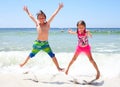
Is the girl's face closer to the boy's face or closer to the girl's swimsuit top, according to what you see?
the girl's swimsuit top

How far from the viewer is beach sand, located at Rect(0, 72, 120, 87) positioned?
5.64 meters

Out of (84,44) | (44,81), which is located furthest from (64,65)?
(44,81)

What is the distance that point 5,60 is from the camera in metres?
9.29

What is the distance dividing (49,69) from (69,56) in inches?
102

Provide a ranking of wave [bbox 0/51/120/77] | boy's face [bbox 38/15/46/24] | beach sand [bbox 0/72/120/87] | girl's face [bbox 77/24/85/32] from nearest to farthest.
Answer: beach sand [bbox 0/72/120/87]
girl's face [bbox 77/24/85/32]
boy's face [bbox 38/15/46/24]
wave [bbox 0/51/120/77]

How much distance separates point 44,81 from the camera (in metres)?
6.01

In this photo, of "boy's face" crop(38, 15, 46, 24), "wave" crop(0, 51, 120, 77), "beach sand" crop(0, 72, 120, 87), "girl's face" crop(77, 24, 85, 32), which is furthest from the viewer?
"wave" crop(0, 51, 120, 77)

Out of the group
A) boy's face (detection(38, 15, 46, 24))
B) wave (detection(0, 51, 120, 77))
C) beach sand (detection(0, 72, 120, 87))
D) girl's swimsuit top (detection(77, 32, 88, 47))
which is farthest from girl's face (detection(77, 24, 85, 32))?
wave (detection(0, 51, 120, 77))

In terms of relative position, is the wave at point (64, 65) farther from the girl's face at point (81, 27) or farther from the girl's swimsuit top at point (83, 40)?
the girl's face at point (81, 27)

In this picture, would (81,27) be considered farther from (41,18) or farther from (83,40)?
(41,18)

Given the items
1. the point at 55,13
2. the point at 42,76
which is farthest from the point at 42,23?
the point at 42,76

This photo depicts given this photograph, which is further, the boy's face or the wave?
the wave

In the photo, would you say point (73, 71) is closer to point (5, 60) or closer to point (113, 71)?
point (113, 71)

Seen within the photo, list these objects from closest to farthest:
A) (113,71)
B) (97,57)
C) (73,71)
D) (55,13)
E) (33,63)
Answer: (55,13) < (113,71) < (73,71) < (33,63) < (97,57)
